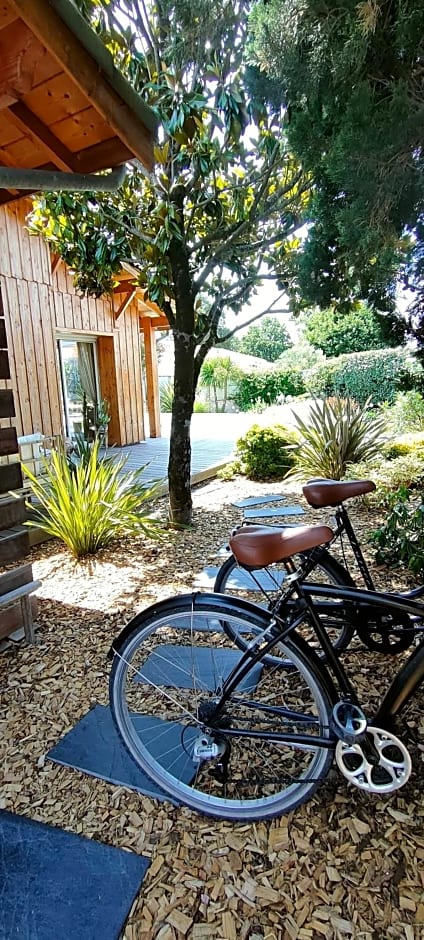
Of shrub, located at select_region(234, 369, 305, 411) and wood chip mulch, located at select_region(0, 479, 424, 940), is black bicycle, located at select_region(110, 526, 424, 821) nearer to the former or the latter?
wood chip mulch, located at select_region(0, 479, 424, 940)

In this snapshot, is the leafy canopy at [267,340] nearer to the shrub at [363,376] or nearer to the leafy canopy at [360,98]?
the shrub at [363,376]

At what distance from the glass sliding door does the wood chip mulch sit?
23.5 feet

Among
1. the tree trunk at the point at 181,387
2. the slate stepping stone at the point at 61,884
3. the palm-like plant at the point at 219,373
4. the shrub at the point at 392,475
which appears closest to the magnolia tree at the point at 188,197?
the tree trunk at the point at 181,387

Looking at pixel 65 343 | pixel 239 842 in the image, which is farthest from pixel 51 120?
pixel 65 343

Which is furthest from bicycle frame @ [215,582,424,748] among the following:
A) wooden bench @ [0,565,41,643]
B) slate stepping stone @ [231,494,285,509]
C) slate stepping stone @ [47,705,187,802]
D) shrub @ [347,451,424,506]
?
slate stepping stone @ [231,494,285,509]

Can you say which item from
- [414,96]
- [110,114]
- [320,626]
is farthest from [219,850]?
[110,114]

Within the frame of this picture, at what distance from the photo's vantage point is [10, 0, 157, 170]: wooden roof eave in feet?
6.46

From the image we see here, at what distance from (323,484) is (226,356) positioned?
56.0 ft

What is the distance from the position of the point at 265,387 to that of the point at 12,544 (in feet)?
50.0

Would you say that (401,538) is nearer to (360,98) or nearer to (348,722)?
(348,722)

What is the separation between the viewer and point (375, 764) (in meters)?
1.48

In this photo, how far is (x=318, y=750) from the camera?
4.85 feet

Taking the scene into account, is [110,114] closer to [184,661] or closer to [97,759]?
[184,661]

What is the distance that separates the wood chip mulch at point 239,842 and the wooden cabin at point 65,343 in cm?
407
